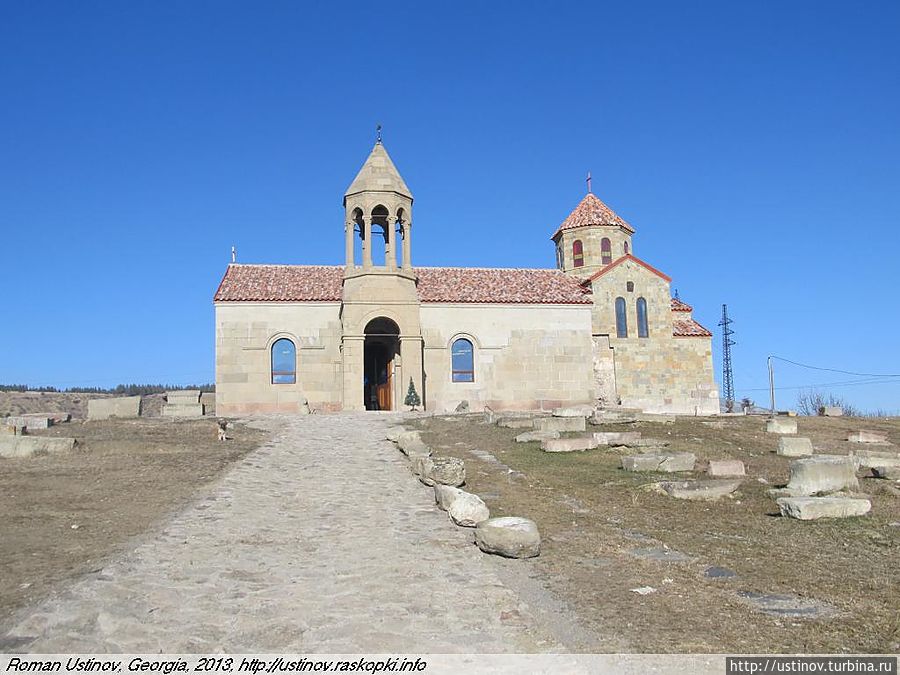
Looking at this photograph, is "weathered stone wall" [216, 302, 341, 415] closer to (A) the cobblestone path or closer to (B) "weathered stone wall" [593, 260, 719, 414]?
(B) "weathered stone wall" [593, 260, 719, 414]

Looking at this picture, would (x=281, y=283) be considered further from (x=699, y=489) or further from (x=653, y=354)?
(x=699, y=489)

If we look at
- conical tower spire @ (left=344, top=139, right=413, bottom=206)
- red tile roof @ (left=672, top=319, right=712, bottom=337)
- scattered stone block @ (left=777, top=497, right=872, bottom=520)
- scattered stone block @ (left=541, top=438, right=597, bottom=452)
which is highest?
conical tower spire @ (left=344, top=139, right=413, bottom=206)

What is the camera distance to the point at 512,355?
1308 inches

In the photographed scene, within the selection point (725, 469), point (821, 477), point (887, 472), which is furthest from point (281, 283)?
point (821, 477)

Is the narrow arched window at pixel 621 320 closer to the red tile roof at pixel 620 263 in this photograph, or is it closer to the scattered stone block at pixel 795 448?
the red tile roof at pixel 620 263

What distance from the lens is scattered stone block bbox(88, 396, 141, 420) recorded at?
88.0ft

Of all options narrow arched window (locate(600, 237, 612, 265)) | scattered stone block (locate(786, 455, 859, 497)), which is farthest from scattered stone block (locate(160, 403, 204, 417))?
scattered stone block (locate(786, 455, 859, 497))

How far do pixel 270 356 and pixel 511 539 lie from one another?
969 inches

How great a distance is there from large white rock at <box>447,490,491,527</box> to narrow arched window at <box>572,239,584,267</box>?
30687mm

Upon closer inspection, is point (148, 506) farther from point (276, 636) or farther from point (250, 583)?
point (276, 636)

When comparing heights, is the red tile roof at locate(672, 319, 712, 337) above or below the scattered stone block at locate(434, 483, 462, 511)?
above

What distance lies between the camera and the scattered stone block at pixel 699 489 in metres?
11.7

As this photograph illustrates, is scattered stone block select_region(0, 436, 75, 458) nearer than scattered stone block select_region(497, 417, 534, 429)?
Yes

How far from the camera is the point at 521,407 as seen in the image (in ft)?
108
